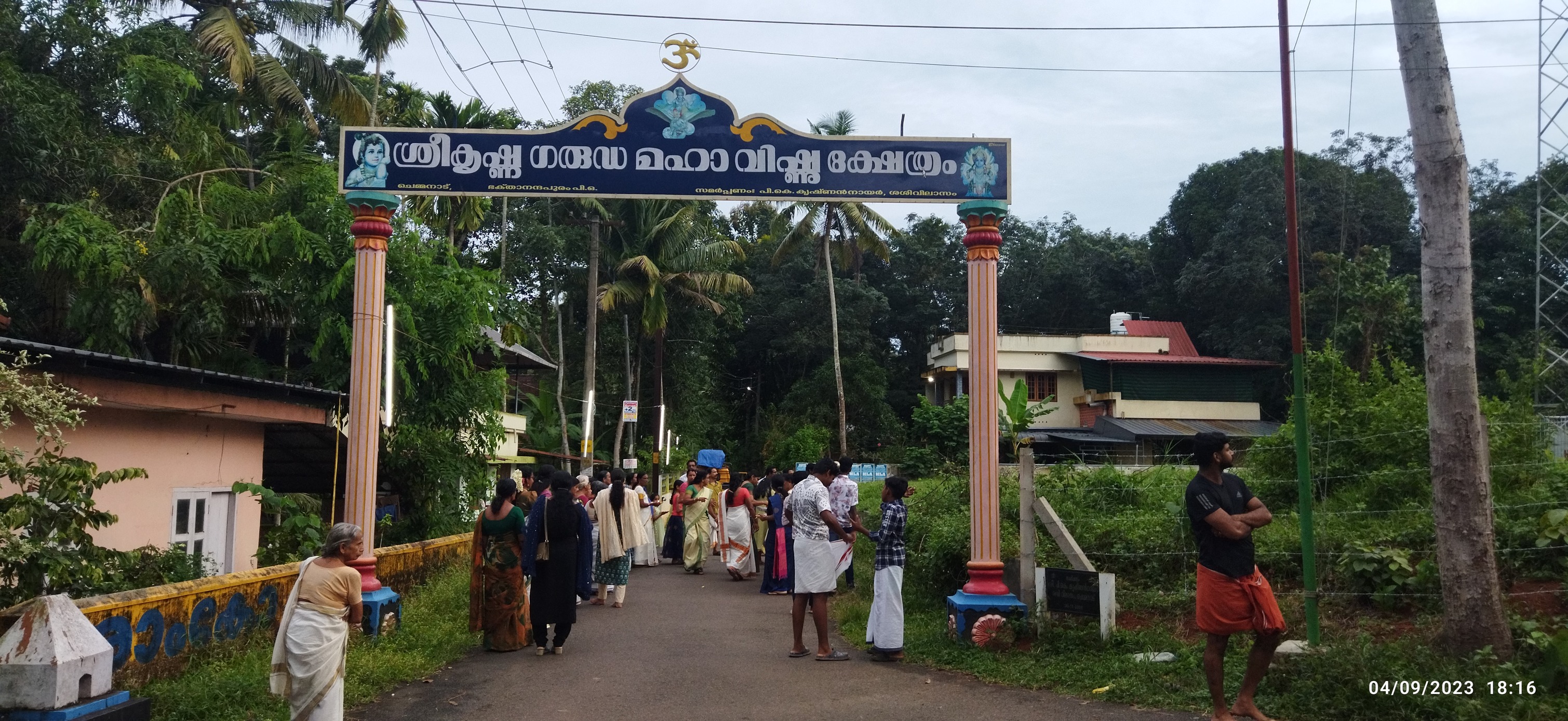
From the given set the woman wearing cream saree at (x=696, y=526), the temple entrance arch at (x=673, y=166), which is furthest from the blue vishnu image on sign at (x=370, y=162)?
the woman wearing cream saree at (x=696, y=526)

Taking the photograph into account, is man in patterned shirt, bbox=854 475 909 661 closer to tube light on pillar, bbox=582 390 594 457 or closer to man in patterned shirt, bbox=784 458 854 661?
man in patterned shirt, bbox=784 458 854 661

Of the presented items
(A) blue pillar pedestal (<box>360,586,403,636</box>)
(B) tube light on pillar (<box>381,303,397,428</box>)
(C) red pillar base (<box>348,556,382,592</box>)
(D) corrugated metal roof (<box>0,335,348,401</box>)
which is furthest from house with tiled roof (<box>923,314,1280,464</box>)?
(C) red pillar base (<box>348,556,382,592</box>)

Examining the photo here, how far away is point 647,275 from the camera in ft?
111

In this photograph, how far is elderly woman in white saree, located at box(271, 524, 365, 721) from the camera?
618cm

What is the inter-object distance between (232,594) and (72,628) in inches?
109

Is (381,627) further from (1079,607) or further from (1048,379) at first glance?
(1048,379)

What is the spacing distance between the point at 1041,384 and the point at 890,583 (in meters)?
36.2

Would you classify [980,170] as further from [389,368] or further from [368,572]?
[368,572]

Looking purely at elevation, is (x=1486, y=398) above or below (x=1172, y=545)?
above

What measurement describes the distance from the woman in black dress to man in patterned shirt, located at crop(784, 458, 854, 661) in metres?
1.91

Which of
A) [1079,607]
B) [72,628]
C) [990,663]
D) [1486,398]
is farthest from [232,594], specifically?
[1486,398]

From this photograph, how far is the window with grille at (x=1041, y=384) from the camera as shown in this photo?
44.2 meters

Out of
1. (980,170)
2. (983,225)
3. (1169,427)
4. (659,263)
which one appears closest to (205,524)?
(983,225)

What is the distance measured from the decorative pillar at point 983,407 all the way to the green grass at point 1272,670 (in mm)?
623
